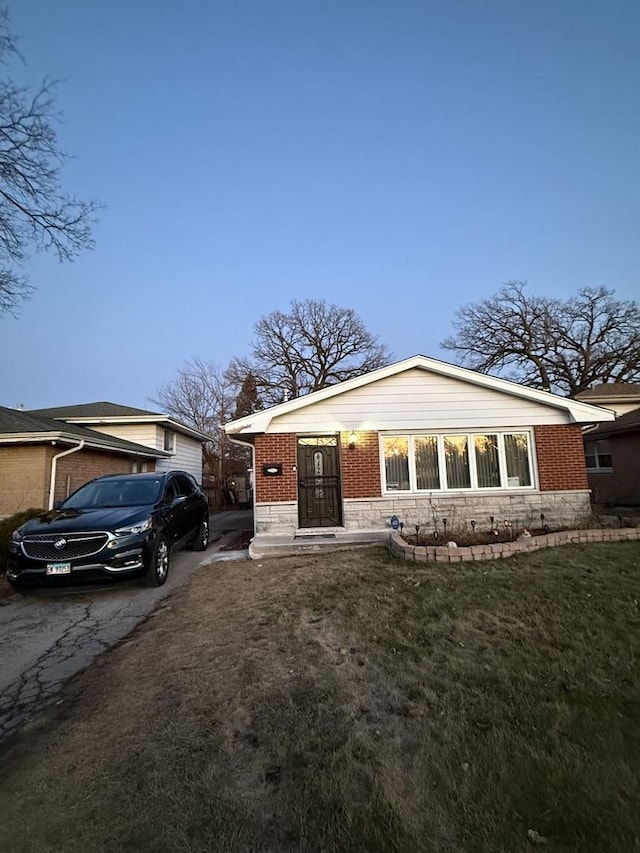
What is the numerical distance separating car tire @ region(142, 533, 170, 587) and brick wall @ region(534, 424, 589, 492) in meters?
7.92

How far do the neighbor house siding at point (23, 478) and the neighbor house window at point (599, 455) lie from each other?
18109mm

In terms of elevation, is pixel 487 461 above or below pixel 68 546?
above

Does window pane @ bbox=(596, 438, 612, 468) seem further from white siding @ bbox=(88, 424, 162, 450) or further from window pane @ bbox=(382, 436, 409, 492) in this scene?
white siding @ bbox=(88, 424, 162, 450)

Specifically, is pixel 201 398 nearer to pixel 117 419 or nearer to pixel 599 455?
pixel 117 419

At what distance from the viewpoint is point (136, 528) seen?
250 inches

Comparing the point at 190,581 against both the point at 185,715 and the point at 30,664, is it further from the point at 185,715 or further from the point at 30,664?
the point at 185,715

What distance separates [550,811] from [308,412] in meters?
8.19

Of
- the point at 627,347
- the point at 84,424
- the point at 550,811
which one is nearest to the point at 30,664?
the point at 550,811

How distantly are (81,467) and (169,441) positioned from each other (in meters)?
6.95

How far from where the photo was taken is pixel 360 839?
189cm

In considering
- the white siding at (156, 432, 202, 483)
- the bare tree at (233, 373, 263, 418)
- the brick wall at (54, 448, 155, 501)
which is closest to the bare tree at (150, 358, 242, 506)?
the bare tree at (233, 373, 263, 418)

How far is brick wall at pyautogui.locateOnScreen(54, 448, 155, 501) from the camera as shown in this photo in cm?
1167

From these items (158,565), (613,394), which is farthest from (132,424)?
(613,394)

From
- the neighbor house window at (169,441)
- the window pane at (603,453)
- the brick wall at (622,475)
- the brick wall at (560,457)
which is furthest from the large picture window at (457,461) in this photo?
the neighbor house window at (169,441)
